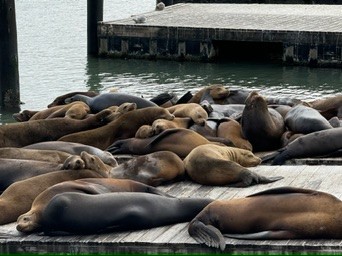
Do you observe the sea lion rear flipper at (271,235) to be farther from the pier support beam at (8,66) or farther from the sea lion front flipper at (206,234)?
the pier support beam at (8,66)

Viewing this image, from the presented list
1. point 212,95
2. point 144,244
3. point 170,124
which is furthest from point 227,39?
point 144,244

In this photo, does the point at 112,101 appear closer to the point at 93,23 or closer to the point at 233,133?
the point at 233,133

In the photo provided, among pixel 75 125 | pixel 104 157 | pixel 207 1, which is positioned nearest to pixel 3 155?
pixel 104 157

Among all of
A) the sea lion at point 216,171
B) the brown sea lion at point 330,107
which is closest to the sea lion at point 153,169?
the sea lion at point 216,171

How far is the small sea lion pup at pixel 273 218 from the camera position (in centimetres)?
602

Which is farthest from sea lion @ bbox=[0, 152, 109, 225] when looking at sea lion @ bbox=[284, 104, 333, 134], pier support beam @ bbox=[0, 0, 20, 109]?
pier support beam @ bbox=[0, 0, 20, 109]

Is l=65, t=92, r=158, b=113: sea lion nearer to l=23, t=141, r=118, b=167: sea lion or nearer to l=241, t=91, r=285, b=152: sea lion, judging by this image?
l=241, t=91, r=285, b=152: sea lion

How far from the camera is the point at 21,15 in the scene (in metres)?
34.6

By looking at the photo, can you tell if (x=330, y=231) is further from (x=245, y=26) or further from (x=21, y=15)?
(x=21, y=15)

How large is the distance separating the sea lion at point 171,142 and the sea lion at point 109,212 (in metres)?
1.69

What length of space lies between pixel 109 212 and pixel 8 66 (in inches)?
383

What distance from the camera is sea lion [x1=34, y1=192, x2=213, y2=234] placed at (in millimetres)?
6223

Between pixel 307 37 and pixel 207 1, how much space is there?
10.6 m

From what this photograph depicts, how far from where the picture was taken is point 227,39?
2066 centimetres
